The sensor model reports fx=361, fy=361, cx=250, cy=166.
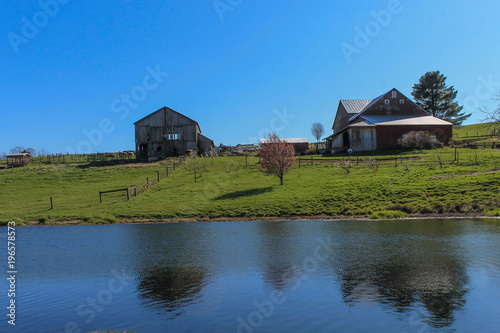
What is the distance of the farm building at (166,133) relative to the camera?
68625 millimetres

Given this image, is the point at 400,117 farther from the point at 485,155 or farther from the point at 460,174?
the point at 460,174

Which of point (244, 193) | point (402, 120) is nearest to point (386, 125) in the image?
point (402, 120)

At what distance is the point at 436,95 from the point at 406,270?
8686 cm

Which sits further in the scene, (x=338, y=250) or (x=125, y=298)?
(x=338, y=250)

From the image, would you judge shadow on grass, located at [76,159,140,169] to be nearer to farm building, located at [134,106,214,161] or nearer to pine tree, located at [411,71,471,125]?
farm building, located at [134,106,214,161]

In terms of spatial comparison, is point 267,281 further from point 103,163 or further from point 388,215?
point 103,163

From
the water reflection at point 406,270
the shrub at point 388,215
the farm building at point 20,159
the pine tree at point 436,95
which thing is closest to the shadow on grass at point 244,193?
the shrub at point 388,215

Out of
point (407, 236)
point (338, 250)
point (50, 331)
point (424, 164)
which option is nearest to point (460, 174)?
point (424, 164)

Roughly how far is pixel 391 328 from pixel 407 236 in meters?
12.3

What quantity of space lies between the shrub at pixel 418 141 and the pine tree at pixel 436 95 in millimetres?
35110

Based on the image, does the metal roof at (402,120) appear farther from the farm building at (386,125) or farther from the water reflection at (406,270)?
the water reflection at (406,270)

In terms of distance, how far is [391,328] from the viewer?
969 centimetres

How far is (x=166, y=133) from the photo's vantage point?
68688 millimetres

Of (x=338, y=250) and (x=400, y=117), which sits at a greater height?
(x=400, y=117)
